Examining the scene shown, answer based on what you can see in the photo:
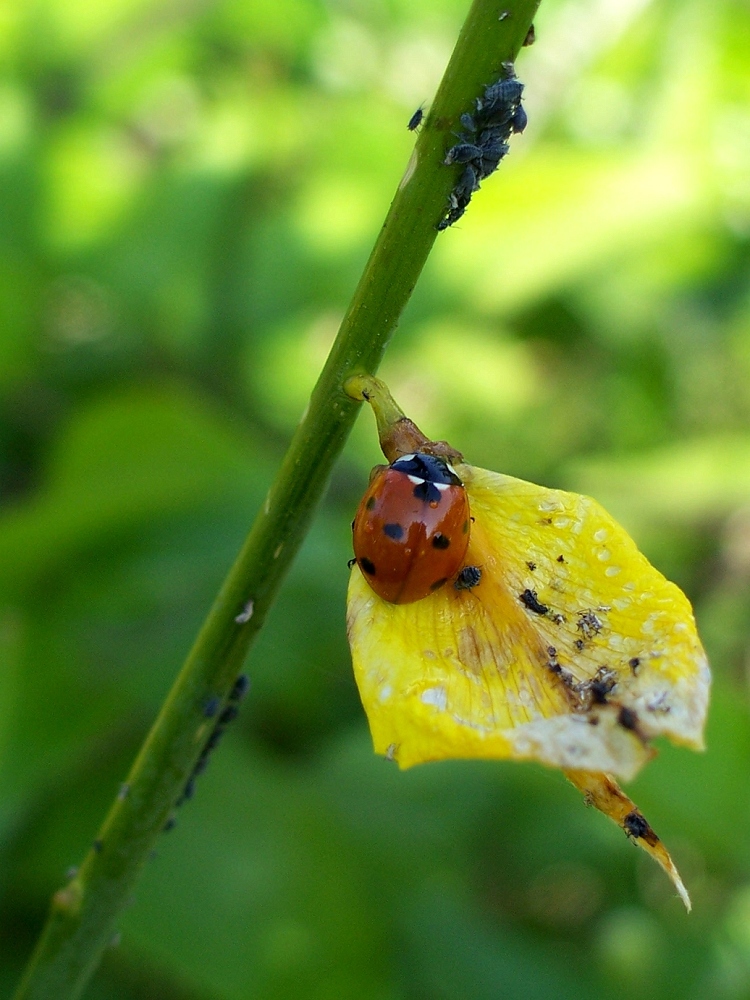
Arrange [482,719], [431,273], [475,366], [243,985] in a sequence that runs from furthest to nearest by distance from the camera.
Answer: [475,366], [431,273], [243,985], [482,719]

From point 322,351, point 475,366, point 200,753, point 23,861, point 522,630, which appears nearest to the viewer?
point 522,630

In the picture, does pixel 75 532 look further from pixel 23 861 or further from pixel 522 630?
pixel 522 630

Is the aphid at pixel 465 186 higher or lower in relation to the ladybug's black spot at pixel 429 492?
higher

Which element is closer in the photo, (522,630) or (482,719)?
(482,719)

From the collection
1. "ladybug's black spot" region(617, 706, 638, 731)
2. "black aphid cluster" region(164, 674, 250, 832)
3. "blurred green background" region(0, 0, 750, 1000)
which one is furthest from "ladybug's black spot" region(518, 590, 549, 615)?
"blurred green background" region(0, 0, 750, 1000)

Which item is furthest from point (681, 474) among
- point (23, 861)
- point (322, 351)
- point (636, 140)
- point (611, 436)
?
point (23, 861)

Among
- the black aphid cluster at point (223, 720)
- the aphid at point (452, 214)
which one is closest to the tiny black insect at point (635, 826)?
the black aphid cluster at point (223, 720)

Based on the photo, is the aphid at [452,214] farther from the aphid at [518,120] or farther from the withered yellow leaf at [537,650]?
the withered yellow leaf at [537,650]
